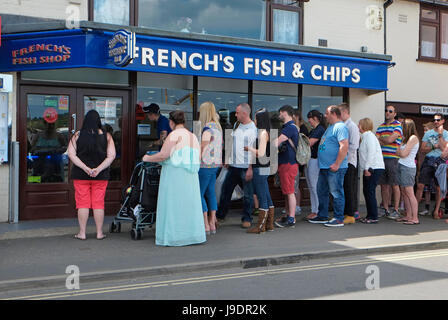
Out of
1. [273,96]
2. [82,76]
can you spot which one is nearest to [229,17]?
[273,96]

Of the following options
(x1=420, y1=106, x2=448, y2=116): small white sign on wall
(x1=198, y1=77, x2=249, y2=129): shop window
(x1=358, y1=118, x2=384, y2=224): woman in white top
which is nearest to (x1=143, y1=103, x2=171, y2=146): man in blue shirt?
(x1=198, y1=77, x2=249, y2=129): shop window

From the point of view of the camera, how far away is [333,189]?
8.41 meters

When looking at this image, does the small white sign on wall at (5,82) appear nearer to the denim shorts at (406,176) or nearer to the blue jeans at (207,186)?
the blue jeans at (207,186)

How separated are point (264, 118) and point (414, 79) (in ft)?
19.8

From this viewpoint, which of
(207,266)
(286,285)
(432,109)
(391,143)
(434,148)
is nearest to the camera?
(286,285)

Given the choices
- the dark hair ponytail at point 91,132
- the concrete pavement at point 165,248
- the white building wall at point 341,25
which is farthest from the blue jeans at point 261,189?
the white building wall at point 341,25

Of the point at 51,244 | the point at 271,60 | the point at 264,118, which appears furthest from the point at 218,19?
the point at 51,244

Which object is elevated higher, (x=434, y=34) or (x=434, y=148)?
(x=434, y=34)

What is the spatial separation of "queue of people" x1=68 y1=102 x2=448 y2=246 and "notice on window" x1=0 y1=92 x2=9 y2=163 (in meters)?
1.83

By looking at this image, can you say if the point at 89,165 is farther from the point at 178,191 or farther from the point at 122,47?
the point at 122,47

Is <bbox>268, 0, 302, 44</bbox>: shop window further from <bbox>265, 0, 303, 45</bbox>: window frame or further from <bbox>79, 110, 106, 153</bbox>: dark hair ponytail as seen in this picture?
<bbox>79, 110, 106, 153</bbox>: dark hair ponytail

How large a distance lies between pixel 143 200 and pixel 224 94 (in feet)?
12.8

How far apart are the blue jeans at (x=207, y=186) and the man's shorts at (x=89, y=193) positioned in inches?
57.8

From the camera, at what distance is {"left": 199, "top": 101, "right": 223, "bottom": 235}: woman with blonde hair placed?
288 inches
